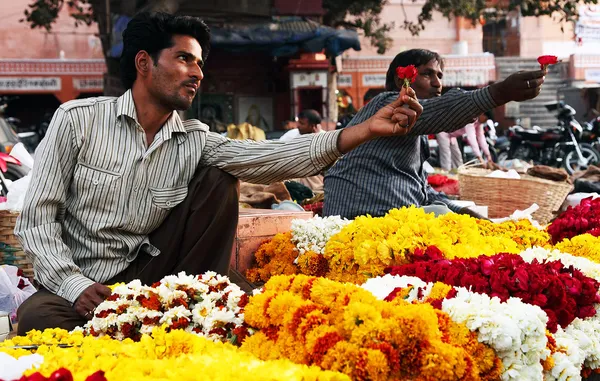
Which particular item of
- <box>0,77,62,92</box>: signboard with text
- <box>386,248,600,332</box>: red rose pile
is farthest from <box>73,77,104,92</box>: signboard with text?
<box>386,248,600,332</box>: red rose pile

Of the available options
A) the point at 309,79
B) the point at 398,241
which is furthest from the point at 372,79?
the point at 398,241

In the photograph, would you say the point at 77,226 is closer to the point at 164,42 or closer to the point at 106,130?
the point at 106,130

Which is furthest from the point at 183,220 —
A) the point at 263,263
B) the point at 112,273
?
the point at 263,263

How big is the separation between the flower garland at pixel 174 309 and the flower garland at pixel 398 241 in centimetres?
116

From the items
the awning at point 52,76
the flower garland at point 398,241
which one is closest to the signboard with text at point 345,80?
the awning at point 52,76

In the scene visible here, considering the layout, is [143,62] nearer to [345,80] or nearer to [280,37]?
[280,37]

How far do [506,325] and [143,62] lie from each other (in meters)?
2.04

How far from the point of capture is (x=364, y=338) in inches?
88.9

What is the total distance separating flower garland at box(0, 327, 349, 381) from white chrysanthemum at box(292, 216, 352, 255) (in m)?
2.00

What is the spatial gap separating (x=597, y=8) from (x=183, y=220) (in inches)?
991

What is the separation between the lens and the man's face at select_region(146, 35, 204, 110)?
367cm

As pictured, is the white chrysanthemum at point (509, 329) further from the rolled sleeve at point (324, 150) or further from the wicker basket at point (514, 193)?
the wicker basket at point (514, 193)

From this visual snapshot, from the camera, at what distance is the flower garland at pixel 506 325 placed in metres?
2.50

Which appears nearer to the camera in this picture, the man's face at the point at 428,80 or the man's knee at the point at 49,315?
the man's knee at the point at 49,315
